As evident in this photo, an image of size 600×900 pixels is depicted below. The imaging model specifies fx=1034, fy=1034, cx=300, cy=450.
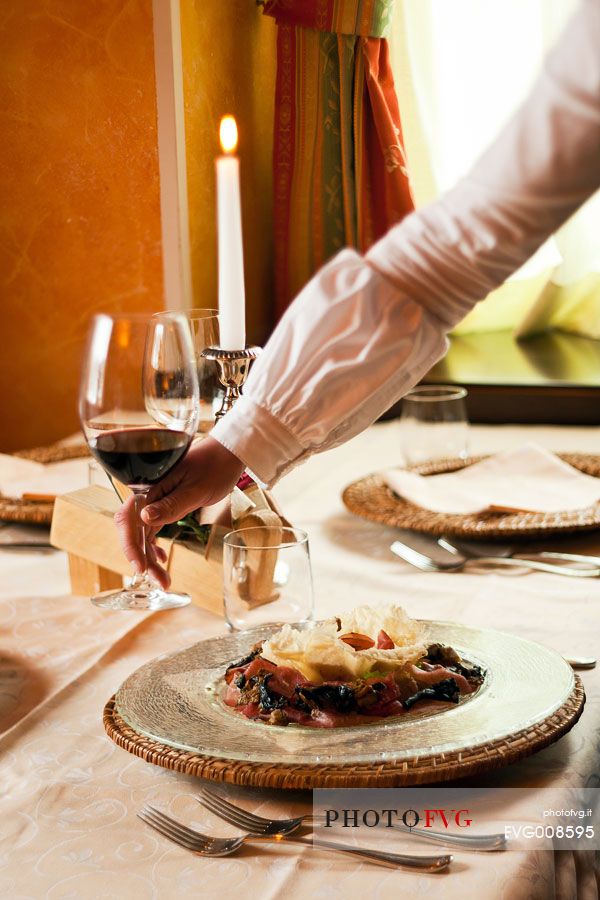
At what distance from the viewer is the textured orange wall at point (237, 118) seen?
2.31 metres

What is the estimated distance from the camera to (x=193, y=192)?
7.82 feet

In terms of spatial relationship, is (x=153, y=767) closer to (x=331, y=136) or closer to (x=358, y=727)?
(x=358, y=727)

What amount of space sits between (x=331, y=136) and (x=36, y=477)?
131 centimetres

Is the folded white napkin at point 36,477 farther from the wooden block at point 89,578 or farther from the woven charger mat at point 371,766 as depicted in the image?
the woven charger mat at point 371,766

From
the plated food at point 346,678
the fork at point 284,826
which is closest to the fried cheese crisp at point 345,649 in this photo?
the plated food at point 346,678

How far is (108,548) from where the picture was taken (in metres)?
1.15

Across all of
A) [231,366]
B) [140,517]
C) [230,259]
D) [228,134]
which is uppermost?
[228,134]

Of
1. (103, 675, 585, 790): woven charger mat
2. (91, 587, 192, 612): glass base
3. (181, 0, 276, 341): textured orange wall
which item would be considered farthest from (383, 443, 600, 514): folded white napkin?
(181, 0, 276, 341): textured orange wall

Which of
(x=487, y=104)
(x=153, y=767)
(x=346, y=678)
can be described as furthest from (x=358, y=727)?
(x=487, y=104)

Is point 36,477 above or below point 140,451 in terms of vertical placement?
below

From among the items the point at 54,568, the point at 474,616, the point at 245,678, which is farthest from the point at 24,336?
the point at 245,678

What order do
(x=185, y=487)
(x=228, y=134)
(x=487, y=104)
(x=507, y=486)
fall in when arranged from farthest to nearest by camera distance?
(x=487, y=104) → (x=507, y=486) → (x=228, y=134) → (x=185, y=487)

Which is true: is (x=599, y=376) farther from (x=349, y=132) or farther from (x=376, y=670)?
(x=376, y=670)

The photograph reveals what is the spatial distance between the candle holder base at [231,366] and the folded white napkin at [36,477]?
487 mm
